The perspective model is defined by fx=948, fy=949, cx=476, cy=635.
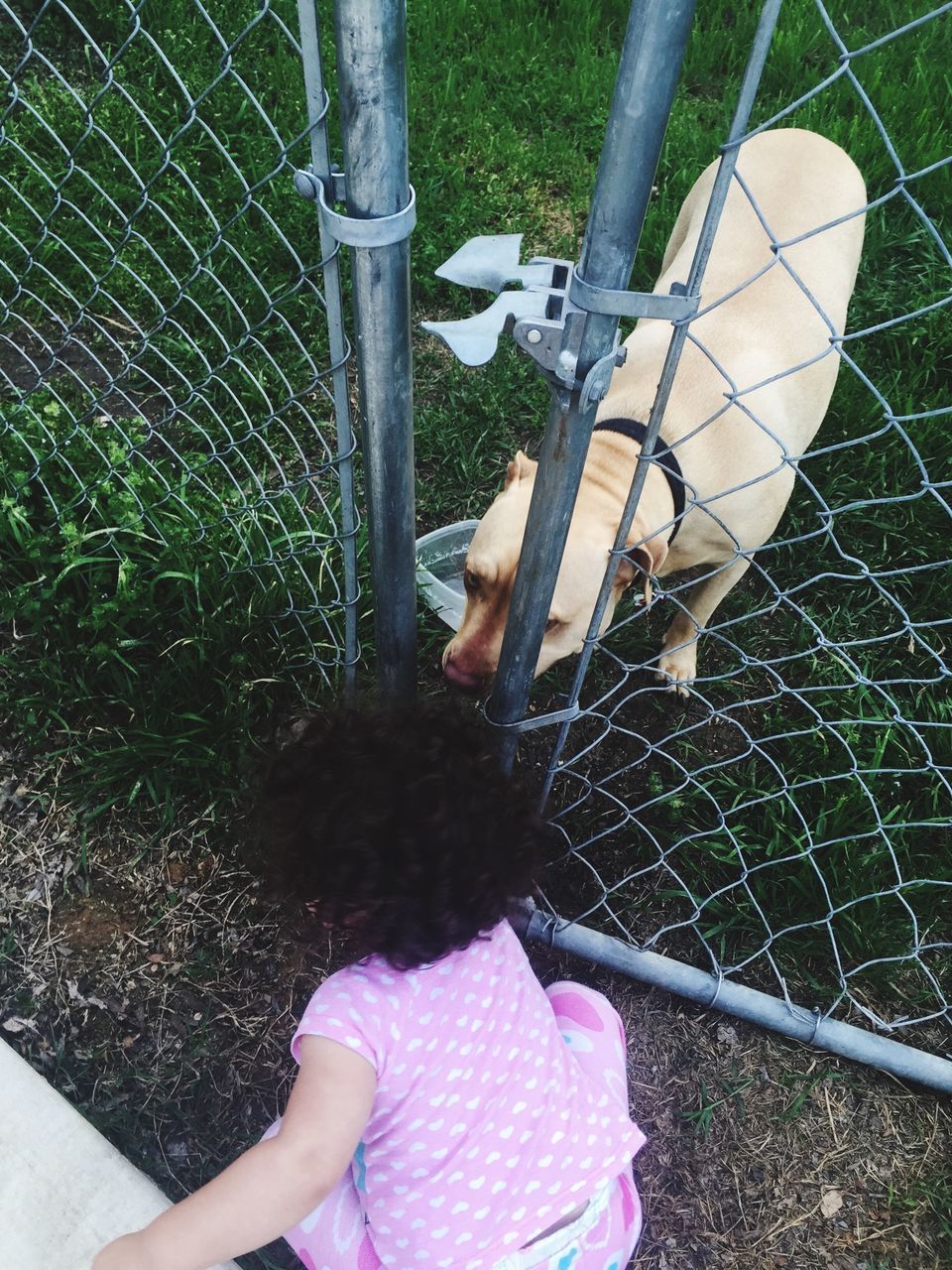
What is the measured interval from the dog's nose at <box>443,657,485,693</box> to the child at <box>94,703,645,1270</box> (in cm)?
57

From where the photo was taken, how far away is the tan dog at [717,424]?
2.09 m

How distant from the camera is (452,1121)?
143 centimetres

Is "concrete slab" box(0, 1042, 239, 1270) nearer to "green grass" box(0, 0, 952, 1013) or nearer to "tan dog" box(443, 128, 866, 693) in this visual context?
"green grass" box(0, 0, 952, 1013)

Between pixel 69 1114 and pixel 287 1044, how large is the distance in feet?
1.40

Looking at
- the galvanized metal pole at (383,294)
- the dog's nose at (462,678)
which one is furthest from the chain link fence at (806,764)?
the galvanized metal pole at (383,294)

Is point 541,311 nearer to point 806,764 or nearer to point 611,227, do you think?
point 611,227

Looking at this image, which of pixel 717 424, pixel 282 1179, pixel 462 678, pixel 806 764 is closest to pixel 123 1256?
pixel 282 1179

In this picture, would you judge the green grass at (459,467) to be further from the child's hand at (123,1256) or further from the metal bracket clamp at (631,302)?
the child's hand at (123,1256)

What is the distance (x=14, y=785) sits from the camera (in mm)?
2256

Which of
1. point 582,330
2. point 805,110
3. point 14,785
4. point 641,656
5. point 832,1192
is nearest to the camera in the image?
point 582,330

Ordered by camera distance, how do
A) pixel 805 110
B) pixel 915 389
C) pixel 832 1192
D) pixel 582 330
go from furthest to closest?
pixel 805 110, pixel 915 389, pixel 832 1192, pixel 582 330

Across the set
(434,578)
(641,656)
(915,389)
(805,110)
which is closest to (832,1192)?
(641,656)

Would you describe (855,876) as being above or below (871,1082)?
above

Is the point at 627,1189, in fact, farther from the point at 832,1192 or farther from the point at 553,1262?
the point at 832,1192
